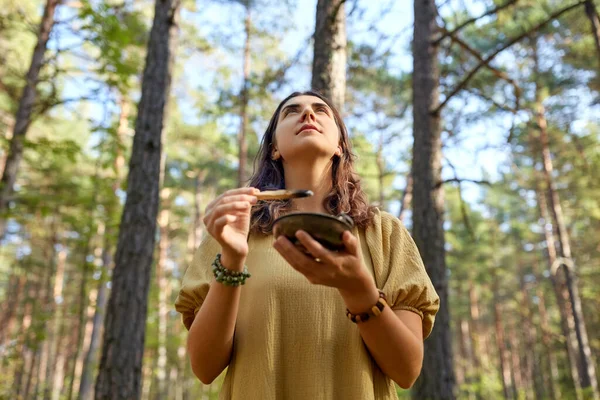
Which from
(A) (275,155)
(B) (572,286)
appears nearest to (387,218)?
(A) (275,155)

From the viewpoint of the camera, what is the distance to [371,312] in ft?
4.21

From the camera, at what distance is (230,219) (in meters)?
1.29

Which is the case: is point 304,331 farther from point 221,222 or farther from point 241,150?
point 241,150

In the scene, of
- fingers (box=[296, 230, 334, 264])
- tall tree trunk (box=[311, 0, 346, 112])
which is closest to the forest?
tall tree trunk (box=[311, 0, 346, 112])

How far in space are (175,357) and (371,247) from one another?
19.3m

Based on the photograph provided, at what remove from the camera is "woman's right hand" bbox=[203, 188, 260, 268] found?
1303 millimetres

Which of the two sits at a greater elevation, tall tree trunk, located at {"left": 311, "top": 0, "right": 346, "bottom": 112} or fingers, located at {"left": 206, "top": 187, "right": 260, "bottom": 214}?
tall tree trunk, located at {"left": 311, "top": 0, "right": 346, "bottom": 112}

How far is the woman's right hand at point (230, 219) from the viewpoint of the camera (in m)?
1.30

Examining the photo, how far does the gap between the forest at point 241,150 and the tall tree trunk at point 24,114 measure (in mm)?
35

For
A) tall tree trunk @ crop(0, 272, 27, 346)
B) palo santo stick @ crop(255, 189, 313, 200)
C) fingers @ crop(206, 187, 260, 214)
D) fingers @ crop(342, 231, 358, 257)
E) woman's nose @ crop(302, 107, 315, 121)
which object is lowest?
fingers @ crop(342, 231, 358, 257)

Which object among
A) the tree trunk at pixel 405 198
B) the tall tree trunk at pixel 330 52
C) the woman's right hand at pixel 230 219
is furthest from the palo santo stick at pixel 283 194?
the tree trunk at pixel 405 198

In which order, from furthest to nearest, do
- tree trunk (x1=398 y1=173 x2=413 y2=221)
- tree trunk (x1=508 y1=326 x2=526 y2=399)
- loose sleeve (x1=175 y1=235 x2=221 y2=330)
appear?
tree trunk (x1=508 y1=326 x2=526 y2=399) → tree trunk (x1=398 y1=173 x2=413 y2=221) → loose sleeve (x1=175 y1=235 x2=221 y2=330)

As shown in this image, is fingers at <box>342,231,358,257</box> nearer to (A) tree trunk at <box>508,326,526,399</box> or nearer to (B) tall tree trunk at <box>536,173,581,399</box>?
(B) tall tree trunk at <box>536,173,581,399</box>

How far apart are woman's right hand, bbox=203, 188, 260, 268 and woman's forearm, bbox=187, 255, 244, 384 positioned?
4 cm
